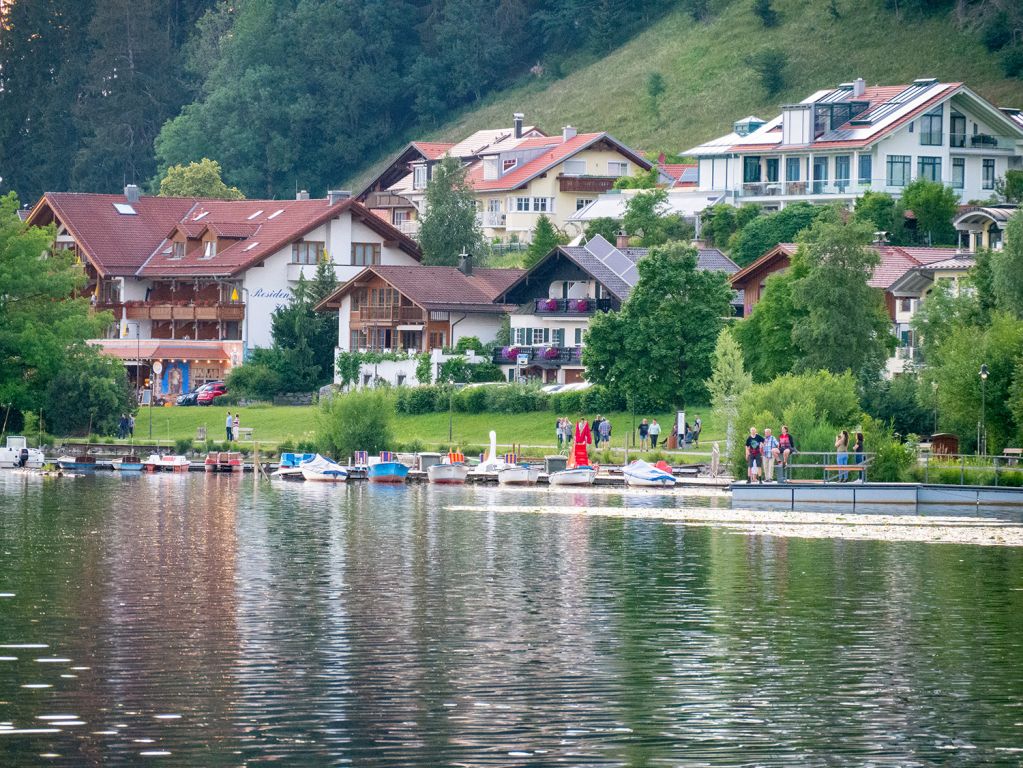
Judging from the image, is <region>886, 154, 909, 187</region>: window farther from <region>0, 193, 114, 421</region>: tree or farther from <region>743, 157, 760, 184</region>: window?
<region>0, 193, 114, 421</region>: tree

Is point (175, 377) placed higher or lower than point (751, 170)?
lower

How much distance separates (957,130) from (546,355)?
3452cm

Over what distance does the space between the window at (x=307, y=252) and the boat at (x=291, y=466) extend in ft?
128

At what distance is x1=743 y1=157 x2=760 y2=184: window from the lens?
4906 inches

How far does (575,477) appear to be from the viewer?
7175 centimetres

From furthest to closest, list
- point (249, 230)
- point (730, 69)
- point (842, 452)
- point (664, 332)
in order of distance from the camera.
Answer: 1. point (730, 69)
2. point (249, 230)
3. point (664, 332)
4. point (842, 452)

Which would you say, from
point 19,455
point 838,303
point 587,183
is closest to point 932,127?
point 587,183

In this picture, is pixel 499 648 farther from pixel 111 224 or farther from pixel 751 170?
pixel 111 224

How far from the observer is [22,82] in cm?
19350

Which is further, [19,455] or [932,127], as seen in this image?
[932,127]

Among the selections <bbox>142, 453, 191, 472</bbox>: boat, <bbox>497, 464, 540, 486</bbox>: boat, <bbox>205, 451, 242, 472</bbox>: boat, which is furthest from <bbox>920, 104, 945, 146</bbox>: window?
<bbox>142, 453, 191, 472</bbox>: boat

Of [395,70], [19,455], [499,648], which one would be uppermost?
[395,70]

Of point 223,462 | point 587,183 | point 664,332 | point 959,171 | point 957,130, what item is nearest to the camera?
point 223,462

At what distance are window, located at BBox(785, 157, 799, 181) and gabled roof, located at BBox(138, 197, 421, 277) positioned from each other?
23.4 meters
